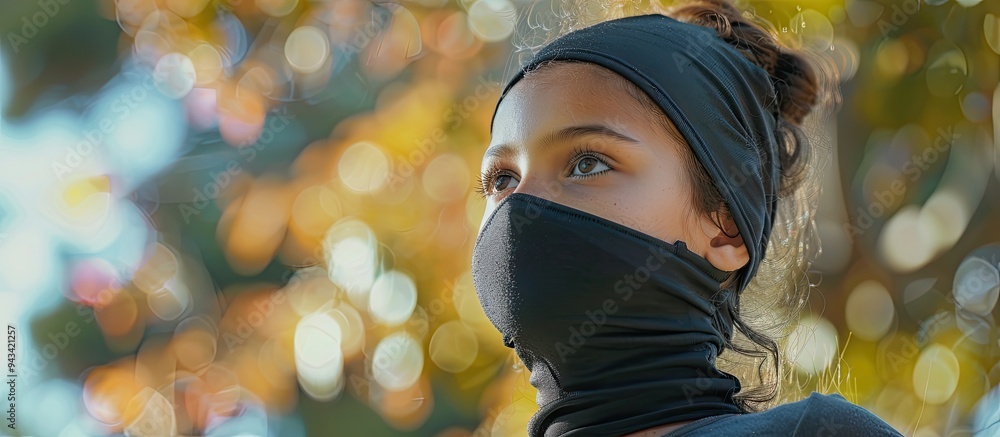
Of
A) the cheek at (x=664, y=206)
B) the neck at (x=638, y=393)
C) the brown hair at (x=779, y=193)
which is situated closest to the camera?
the neck at (x=638, y=393)

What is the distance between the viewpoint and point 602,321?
1605 millimetres

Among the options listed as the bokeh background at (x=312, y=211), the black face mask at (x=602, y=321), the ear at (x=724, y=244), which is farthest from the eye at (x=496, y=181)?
the bokeh background at (x=312, y=211)

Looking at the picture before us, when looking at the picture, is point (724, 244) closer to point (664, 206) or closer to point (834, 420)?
point (664, 206)

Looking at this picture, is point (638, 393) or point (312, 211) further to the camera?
point (312, 211)

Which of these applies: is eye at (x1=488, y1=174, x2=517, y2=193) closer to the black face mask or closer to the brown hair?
the black face mask

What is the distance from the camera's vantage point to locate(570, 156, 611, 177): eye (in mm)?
1673

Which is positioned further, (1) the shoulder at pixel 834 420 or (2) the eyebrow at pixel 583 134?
(2) the eyebrow at pixel 583 134

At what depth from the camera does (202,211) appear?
11.6 feet

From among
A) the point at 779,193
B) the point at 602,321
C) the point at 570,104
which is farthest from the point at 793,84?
the point at 602,321

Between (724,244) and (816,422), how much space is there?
0.45 metres

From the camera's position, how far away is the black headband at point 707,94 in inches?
68.6

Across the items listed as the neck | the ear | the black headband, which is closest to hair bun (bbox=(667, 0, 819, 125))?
the black headband

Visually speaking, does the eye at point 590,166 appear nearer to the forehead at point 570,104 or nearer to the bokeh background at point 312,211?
the forehead at point 570,104

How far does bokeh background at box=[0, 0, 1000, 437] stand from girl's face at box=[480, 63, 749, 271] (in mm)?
1537
